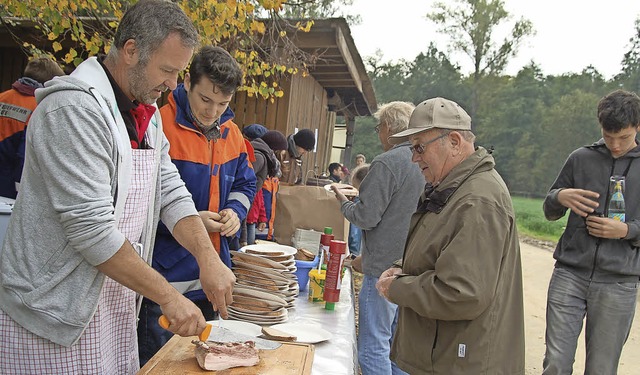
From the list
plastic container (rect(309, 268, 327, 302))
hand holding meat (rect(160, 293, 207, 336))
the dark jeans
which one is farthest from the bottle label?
hand holding meat (rect(160, 293, 207, 336))

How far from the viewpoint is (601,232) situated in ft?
11.6

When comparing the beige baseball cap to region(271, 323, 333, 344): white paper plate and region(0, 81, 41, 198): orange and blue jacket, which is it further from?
region(0, 81, 41, 198): orange and blue jacket

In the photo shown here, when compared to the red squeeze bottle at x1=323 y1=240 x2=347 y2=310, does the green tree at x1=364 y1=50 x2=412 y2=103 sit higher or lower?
higher

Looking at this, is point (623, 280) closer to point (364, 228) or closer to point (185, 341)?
point (364, 228)

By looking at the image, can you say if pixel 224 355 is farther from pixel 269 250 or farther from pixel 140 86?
pixel 269 250

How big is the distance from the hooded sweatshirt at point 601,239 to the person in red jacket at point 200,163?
7.89 feet

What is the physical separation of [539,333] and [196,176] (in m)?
6.56

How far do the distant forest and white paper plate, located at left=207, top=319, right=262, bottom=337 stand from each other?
42.4 m

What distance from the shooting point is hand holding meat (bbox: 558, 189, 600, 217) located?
3621 mm

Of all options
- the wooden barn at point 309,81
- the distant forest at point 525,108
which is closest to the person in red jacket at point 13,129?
the wooden barn at point 309,81

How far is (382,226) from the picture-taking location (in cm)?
369

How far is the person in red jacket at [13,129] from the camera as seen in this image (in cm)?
346

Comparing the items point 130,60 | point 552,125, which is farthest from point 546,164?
point 130,60

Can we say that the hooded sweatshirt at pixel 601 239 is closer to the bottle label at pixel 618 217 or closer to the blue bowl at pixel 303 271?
the bottle label at pixel 618 217
